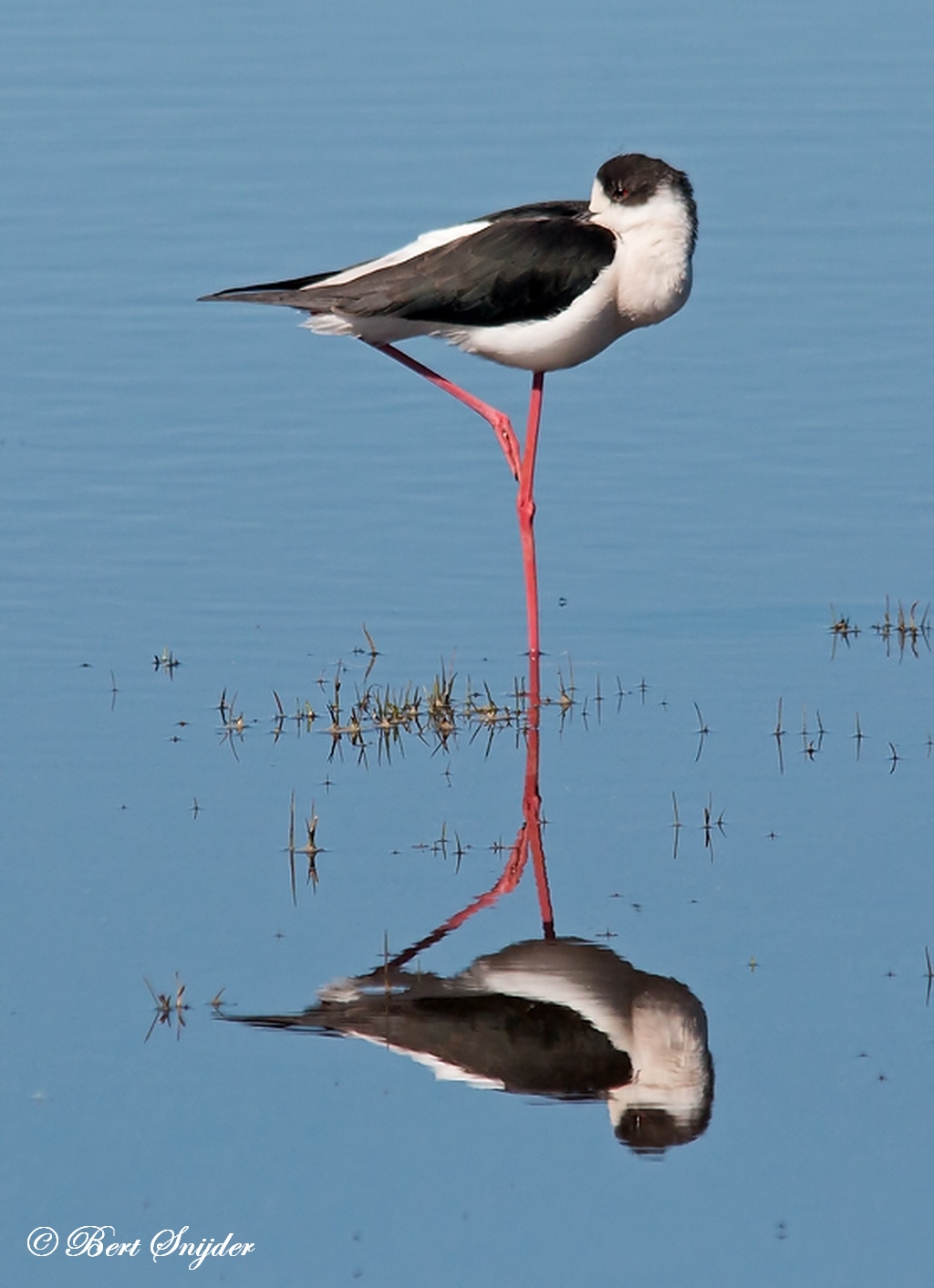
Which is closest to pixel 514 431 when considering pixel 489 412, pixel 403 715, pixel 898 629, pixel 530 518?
pixel 489 412

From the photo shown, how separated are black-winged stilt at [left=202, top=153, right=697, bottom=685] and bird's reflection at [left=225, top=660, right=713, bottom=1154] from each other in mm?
2376

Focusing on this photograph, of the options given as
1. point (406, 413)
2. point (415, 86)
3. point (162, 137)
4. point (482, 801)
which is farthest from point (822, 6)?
point (482, 801)

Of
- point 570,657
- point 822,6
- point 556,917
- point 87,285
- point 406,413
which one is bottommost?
point 556,917

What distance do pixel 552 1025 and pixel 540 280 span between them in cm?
351

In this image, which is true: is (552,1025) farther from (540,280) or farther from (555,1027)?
(540,280)

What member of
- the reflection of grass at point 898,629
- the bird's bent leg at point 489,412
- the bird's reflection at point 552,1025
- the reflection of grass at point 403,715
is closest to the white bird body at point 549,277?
the bird's bent leg at point 489,412

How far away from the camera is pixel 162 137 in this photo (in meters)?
16.4

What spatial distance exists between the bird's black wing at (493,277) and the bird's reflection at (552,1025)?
301 centimetres

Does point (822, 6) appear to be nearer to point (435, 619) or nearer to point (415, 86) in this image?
point (415, 86)

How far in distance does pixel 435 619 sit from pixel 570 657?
25.5 inches

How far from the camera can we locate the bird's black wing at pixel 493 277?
825cm

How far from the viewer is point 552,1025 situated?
543 cm

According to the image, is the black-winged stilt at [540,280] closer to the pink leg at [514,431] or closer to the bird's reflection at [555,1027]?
the pink leg at [514,431]

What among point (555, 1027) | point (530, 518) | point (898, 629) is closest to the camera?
point (555, 1027)
